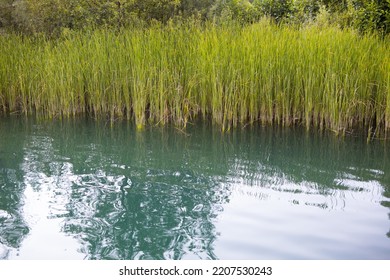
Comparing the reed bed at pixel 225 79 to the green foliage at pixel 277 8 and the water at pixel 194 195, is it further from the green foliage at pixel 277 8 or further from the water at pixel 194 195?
the green foliage at pixel 277 8

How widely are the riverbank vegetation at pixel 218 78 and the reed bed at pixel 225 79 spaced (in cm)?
1

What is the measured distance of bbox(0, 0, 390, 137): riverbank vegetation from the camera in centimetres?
584

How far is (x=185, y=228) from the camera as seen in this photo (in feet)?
11.3

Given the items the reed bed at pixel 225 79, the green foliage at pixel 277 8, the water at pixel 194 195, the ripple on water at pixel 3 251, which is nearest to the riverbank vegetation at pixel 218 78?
the reed bed at pixel 225 79

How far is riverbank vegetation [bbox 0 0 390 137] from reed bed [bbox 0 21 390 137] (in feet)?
0.05

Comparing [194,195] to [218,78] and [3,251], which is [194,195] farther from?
[218,78]

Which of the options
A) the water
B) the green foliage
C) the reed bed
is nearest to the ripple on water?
the water

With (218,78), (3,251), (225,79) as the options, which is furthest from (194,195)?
(225,79)

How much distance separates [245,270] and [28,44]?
21.1 ft

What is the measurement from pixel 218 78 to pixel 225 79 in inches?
6.7

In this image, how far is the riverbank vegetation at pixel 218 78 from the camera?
5.84 meters

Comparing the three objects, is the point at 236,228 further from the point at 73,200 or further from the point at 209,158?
the point at 209,158

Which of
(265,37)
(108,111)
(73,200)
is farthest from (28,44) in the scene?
(73,200)

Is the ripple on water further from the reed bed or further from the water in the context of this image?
the reed bed
